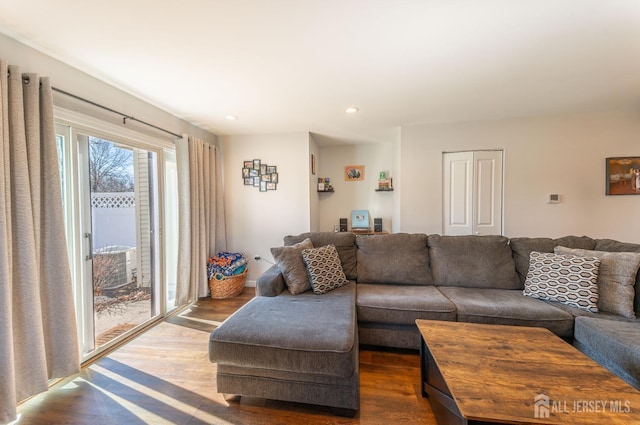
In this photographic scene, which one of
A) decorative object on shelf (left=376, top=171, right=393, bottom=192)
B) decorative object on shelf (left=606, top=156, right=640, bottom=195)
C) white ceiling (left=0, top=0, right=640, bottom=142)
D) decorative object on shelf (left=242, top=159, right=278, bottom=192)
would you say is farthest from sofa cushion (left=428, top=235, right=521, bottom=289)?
decorative object on shelf (left=242, top=159, right=278, bottom=192)

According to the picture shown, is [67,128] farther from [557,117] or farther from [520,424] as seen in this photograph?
[557,117]

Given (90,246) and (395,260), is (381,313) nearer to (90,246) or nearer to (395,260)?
(395,260)

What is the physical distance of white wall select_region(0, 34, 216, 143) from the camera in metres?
1.57

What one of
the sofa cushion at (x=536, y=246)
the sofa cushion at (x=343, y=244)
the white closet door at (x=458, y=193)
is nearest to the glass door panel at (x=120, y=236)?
the sofa cushion at (x=343, y=244)

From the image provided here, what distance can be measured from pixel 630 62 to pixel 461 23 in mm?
1599

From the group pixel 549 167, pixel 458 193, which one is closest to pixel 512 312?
pixel 458 193

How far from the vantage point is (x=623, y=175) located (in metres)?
2.93

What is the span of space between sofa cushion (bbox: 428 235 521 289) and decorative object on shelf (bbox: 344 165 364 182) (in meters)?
2.07

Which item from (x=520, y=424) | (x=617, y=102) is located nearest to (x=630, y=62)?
(x=617, y=102)

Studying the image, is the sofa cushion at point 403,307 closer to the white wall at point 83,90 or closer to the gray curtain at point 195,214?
the gray curtain at point 195,214

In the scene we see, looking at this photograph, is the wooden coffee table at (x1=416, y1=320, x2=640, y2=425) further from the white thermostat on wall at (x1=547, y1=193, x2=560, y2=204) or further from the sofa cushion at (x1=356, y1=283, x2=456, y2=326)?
the white thermostat on wall at (x1=547, y1=193, x2=560, y2=204)

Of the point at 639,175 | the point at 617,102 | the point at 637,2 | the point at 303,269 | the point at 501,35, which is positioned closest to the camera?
the point at 637,2

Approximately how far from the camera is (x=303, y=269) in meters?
2.29

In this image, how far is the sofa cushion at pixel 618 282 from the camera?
5.80 ft
